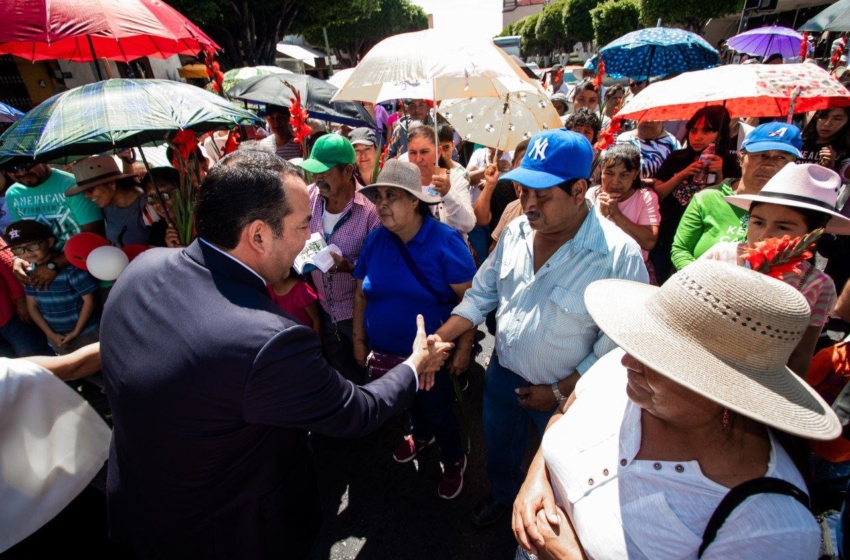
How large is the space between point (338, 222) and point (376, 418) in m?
1.67

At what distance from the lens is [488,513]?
251 centimetres

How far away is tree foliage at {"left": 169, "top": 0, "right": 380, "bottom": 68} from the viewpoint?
1805 cm

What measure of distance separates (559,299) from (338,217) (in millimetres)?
1727

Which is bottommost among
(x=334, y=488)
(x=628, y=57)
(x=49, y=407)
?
(x=334, y=488)

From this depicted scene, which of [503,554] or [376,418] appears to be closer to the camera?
[376,418]

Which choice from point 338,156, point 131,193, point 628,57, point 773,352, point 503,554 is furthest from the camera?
point 628,57

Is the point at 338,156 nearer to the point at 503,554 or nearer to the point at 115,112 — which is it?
the point at 115,112

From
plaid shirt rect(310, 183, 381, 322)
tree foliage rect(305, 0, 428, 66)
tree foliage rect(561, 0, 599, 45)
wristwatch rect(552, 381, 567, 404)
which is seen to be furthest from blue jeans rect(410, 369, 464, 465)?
tree foliage rect(305, 0, 428, 66)

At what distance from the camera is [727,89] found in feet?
9.57

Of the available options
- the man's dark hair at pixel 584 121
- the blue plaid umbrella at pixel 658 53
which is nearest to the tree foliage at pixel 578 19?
the blue plaid umbrella at pixel 658 53

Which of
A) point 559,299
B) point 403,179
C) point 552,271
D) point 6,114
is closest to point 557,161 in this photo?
point 552,271

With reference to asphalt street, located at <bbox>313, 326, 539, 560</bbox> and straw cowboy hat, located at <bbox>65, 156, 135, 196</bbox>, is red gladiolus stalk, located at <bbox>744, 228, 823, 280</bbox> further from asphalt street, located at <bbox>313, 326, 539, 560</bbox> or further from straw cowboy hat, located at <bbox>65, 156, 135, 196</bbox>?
straw cowboy hat, located at <bbox>65, 156, 135, 196</bbox>

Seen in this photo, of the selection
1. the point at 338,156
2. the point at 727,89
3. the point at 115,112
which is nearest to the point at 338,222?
the point at 338,156

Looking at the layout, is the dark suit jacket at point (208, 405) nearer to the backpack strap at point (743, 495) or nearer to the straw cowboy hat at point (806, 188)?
the backpack strap at point (743, 495)
